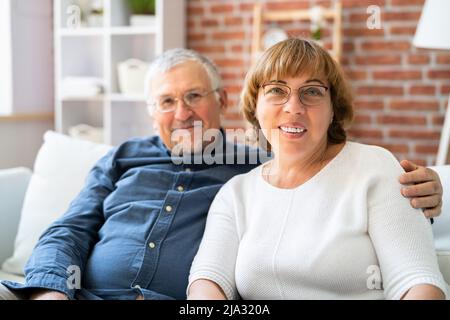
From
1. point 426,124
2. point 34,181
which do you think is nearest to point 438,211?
point 34,181

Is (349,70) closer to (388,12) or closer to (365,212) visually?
(388,12)

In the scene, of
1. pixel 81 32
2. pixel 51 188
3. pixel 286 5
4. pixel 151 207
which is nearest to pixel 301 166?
pixel 151 207

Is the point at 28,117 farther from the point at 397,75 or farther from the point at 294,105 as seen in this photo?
the point at 294,105

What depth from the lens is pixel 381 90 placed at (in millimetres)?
3340

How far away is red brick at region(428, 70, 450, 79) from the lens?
3.22 metres

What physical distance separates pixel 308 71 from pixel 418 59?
2150 mm

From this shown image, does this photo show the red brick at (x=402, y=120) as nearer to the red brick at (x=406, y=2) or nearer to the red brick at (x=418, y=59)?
the red brick at (x=418, y=59)

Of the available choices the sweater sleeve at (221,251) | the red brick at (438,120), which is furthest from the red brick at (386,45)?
the sweater sleeve at (221,251)

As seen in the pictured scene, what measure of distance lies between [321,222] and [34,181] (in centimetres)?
116

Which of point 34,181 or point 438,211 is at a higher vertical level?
point 438,211

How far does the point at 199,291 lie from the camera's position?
128 cm

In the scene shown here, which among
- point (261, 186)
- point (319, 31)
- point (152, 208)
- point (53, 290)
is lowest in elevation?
point (53, 290)

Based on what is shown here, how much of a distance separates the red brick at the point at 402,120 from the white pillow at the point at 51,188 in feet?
5.85

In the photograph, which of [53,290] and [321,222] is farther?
[53,290]
